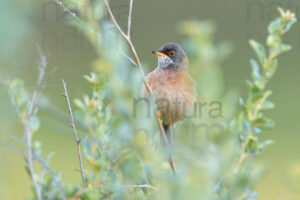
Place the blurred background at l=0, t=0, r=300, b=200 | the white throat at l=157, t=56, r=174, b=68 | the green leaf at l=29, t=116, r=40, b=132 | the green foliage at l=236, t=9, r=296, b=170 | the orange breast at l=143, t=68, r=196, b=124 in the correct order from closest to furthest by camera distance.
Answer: the green foliage at l=236, t=9, r=296, b=170 < the green leaf at l=29, t=116, r=40, b=132 < the orange breast at l=143, t=68, r=196, b=124 < the white throat at l=157, t=56, r=174, b=68 < the blurred background at l=0, t=0, r=300, b=200

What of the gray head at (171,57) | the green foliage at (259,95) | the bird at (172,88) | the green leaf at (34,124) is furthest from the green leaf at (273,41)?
the gray head at (171,57)

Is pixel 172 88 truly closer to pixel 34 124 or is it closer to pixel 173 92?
pixel 173 92

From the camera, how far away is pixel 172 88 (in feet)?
12.3

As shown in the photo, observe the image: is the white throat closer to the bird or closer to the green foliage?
the bird

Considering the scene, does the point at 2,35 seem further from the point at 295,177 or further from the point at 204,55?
the point at 295,177

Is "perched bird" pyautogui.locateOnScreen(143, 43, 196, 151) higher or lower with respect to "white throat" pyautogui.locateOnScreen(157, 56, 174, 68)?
lower

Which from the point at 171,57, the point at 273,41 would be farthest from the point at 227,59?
the point at 273,41

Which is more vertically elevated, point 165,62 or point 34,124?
point 34,124

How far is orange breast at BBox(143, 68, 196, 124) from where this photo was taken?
12.1ft

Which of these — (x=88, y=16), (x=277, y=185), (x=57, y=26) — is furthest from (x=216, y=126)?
(x=57, y=26)

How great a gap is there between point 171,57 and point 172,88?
1.52 feet

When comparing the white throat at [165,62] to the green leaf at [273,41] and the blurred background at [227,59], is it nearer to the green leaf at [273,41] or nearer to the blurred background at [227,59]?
the blurred background at [227,59]

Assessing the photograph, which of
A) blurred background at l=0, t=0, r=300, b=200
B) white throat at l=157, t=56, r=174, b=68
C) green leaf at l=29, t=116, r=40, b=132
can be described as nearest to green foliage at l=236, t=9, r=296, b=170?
green leaf at l=29, t=116, r=40, b=132

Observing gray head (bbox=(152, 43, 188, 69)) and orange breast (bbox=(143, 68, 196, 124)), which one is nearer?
orange breast (bbox=(143, 68, 196, 124))
